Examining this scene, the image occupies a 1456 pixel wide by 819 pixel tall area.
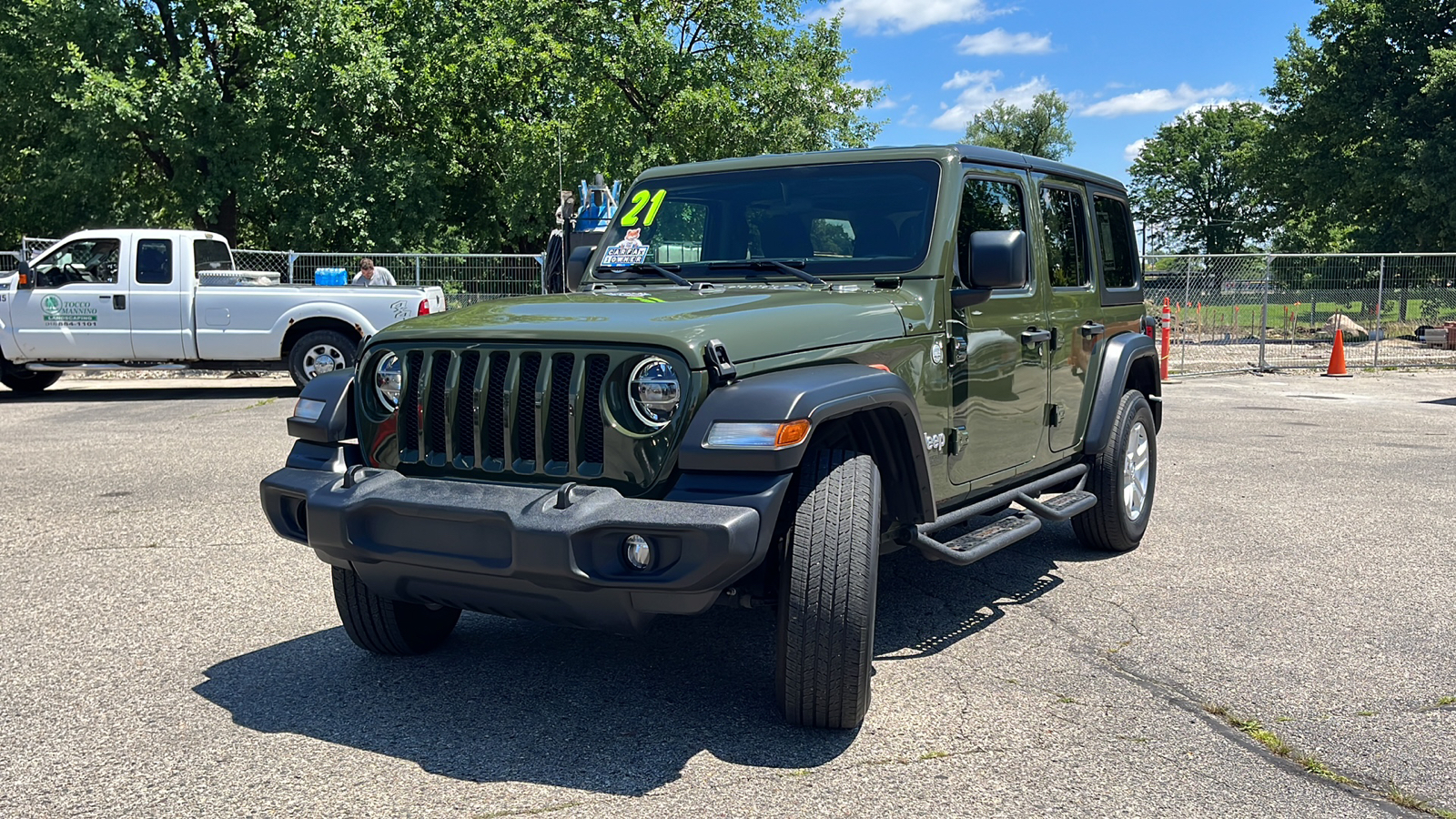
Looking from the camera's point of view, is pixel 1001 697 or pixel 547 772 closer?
pixel 547 772

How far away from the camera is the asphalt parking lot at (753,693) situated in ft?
10.8

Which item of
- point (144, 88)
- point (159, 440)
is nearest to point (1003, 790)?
point (159, 440)

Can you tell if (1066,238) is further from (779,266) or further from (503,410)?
(503,410)

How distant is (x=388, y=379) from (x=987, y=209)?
254 cm

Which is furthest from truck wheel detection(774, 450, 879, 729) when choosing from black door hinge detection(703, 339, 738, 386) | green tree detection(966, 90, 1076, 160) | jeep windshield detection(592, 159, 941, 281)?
green tree detection(966, 90, 1076, 160)

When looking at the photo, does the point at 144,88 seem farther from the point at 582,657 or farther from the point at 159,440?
the point at 582,657

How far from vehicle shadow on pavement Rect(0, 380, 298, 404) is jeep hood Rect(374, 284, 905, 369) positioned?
494 inches

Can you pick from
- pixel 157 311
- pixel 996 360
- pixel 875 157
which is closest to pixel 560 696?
pixel 996 360

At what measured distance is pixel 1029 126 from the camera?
72438 mm

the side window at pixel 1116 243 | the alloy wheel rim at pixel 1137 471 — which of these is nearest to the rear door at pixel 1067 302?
the side window at pixel 1116 243

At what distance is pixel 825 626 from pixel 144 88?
27.2 meters

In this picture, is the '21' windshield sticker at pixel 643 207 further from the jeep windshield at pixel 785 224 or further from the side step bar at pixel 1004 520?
the side step bar at pixel 1004 520

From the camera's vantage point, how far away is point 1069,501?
536 centimetres

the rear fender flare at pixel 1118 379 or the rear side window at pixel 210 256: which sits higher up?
the rear side window at pixel 210 256
